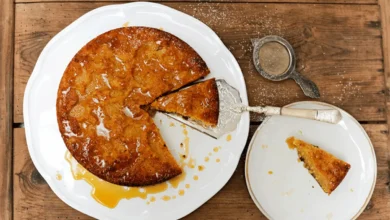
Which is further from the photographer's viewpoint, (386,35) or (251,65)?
(386,35)

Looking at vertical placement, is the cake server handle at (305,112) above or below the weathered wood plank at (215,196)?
above

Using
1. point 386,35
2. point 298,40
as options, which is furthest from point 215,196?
point 386,35

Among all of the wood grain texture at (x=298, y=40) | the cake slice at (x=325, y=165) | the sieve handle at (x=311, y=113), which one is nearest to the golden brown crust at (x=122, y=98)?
the wood grain texture at (x=298, y=40)

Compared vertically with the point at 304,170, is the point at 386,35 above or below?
above

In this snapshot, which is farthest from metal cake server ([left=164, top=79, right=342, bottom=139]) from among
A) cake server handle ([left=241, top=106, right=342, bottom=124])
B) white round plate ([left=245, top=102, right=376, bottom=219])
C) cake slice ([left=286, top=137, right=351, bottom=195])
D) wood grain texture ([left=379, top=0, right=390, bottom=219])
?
wood grain texture ([left=379, top=0, right=390, bottom=219])

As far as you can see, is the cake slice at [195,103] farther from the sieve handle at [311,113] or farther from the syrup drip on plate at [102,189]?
the syrup drip on plate at [102,189]

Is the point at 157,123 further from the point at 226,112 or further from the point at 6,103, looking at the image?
the point at 6,103

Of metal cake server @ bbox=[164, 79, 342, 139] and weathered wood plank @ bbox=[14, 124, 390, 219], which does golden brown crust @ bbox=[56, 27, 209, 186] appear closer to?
metal cake server @ bbox=[164, 79, 342, 139]

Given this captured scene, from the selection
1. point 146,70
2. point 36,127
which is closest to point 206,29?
point 146,70
